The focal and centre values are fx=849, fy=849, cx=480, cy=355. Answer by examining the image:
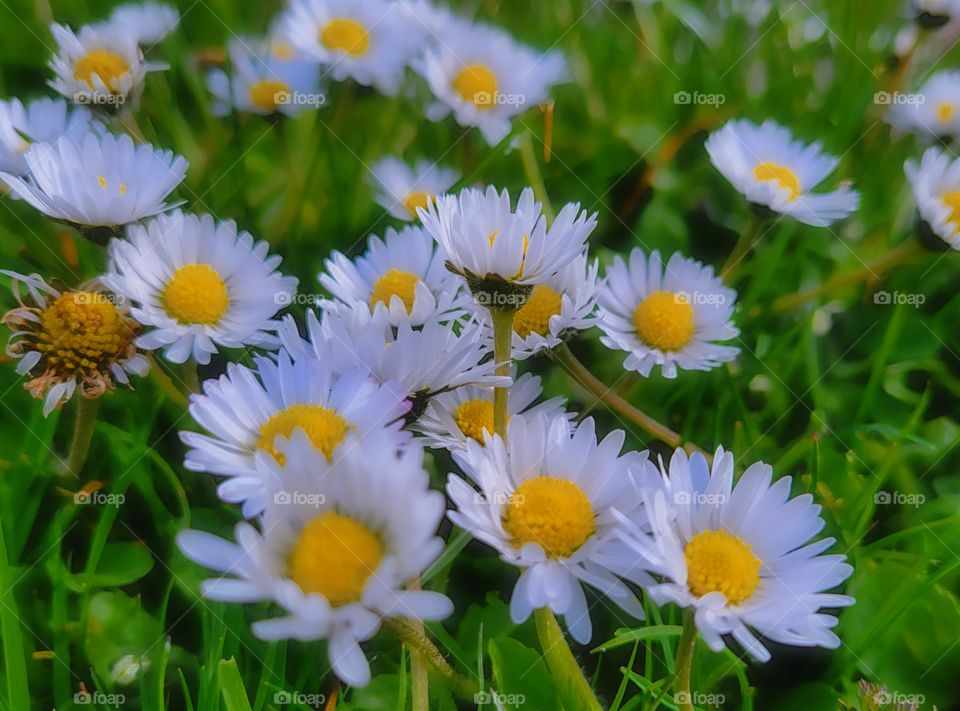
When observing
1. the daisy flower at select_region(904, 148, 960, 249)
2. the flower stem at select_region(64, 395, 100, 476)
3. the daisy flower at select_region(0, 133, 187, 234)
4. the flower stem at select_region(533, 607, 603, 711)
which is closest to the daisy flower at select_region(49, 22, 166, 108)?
the daisy flower at select_region(0, 133, 187, 234)

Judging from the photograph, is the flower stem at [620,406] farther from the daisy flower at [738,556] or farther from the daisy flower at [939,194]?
the daisy flower at [939,194]

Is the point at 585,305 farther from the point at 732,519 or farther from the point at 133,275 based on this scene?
the point at 133,275

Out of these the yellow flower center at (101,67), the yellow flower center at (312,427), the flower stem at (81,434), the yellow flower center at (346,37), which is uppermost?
the yellow flower center at (346,37)

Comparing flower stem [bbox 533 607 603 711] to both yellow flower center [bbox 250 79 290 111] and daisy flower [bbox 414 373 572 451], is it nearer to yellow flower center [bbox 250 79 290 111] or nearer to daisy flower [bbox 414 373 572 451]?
daisy flower [bbox 414 373 572 451]

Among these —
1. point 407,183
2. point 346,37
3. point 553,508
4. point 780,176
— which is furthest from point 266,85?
point 553,508

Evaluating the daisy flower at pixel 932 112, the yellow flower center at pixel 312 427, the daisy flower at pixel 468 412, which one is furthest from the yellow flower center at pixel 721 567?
the daisy flower at pixel 932 112

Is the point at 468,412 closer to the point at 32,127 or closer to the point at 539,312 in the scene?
the point at 539,312

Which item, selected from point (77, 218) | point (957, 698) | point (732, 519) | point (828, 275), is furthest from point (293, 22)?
point (957, 698)
